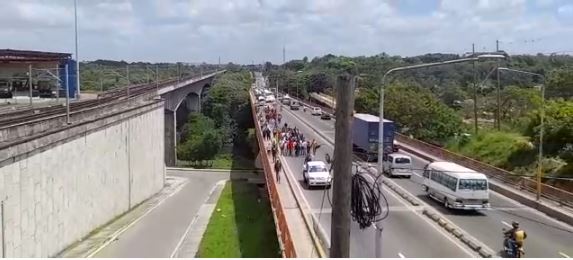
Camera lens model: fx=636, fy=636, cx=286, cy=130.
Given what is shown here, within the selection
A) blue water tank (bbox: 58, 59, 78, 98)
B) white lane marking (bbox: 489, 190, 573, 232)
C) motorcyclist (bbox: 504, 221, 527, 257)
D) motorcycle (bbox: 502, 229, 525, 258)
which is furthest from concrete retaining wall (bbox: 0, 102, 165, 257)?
blue water tank (bbox: 58, 59, 78, 98)

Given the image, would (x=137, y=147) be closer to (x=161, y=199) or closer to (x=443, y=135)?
(x=161, y=199)

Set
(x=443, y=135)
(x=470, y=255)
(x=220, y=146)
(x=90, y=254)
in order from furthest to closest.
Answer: (x=220, y=146), (x=443, y=135), (x=90, y=254), (x=470, y=255)

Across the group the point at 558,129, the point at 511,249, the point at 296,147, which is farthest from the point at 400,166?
the point at 511,249

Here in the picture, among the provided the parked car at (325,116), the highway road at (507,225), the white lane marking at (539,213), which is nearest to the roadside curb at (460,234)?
the highway road at (507,225)

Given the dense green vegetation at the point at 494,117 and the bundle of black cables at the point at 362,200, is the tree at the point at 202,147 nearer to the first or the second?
the dense green vegetation at the point at 494,117

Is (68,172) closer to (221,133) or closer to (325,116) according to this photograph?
(325,116)

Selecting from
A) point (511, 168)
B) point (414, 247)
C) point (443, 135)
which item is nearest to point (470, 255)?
point (414, 247)

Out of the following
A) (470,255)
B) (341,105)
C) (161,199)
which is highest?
(341,105)
